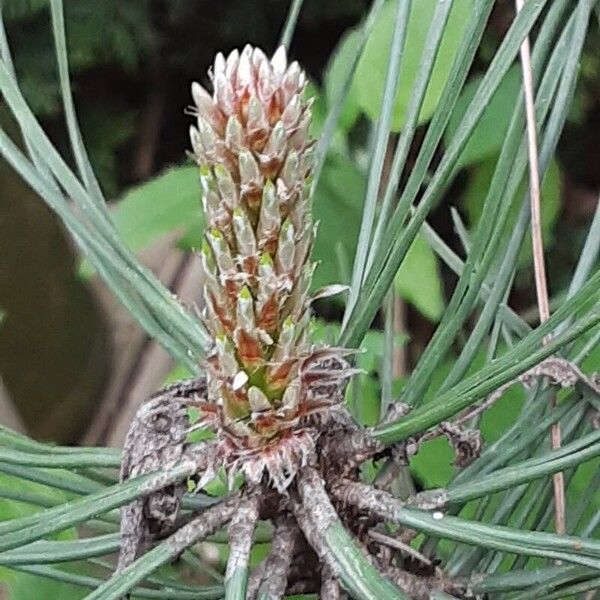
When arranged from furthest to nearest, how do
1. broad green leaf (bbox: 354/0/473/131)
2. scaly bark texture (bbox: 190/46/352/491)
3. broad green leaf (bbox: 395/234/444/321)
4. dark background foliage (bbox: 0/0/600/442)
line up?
dark background foliage (bbox: 0/0/600/442) < broad green leaf (bbox: 395/234/444/321) < broad green leaf (bbox: 354/0/473/131) < scaly bark texture (bbox: 190/46/352/491)

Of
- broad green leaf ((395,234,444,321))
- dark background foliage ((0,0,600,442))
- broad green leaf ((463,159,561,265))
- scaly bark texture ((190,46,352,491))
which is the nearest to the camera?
scaly bark texture ((190,46,352,491))

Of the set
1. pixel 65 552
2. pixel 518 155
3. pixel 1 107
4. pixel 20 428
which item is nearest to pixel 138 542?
pixel 65 552

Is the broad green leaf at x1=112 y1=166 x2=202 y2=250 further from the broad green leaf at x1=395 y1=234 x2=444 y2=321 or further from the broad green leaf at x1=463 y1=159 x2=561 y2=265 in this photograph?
the broad green leaf at x1=463 y1=159 x2=561 y2=265

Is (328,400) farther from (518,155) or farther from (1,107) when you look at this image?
(1,107)

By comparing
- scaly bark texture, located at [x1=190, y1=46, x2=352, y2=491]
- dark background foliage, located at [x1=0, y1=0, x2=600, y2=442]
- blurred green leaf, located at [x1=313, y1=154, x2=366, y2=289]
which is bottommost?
scaly bark texture, located at [x1=190, y1=46, x2=352, y2=491]

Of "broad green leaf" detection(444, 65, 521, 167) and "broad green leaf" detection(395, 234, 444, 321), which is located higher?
"broad green leaf" detection(444, 65, 521, 167)

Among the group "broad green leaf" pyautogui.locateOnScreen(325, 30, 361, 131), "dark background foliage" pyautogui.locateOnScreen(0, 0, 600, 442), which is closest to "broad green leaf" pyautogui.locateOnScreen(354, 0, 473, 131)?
"broad green leaf" pyautogui.locateOnScreen(325, 30, 361, 131)

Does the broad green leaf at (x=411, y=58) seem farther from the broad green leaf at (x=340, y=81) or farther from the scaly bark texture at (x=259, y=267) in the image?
the scaly bark texture at (x=259, y=267)
